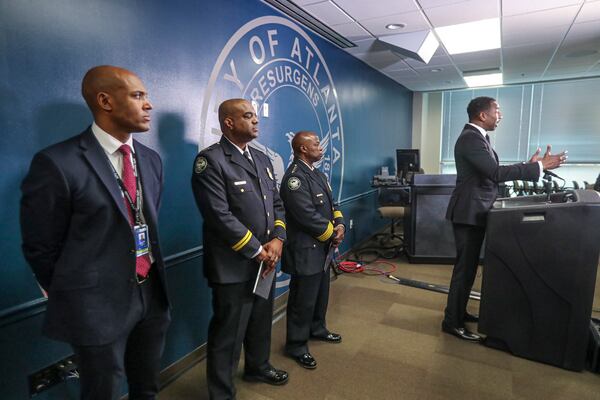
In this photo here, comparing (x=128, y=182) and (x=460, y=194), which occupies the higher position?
(x=128, y=182)

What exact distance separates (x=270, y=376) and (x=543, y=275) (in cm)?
173

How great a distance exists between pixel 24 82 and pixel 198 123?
930 mm

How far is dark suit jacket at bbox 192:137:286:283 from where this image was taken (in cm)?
163

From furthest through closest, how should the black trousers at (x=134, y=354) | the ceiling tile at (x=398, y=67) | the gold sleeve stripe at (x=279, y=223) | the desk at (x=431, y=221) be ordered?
the ceiling tile at (x=398, y=67), the desk at (x=431, y=221), the gold sleeve stripe at (x=279, y=223), the black trousers at (x=134, y=354)

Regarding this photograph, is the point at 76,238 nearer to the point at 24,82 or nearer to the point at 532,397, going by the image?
the point at 24,82

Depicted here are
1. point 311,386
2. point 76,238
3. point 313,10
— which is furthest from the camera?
point 313,10

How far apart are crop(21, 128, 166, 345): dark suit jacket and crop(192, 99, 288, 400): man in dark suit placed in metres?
0.50

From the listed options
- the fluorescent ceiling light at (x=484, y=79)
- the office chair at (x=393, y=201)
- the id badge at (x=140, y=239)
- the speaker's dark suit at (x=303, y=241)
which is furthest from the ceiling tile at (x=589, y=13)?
the id badge at (x=140, y=239)

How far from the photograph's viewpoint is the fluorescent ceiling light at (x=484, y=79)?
5.56 meters

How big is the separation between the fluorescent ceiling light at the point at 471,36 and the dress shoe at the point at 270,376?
136 inches

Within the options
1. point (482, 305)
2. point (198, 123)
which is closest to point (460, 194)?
point (482, 305)

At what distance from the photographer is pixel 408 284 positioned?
11.6 ft

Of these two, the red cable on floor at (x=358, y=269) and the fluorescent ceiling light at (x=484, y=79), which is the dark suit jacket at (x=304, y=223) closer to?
the red cable on floor at (x=358, y=269)

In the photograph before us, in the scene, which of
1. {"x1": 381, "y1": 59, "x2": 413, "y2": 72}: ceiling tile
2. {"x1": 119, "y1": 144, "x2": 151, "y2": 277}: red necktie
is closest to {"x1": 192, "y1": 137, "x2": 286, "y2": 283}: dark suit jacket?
{"x1": 119, "y1": 144, "x2": 151, "y2": 277}: red necktie
